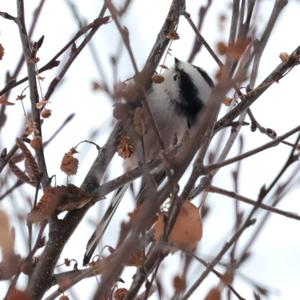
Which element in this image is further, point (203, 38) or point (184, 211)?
point (203, 38)

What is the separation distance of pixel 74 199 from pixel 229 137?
0.46 metres

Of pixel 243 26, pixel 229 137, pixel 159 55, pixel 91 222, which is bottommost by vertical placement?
pixel 91 222

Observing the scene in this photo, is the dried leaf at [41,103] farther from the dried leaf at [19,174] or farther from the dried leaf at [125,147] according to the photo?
the dried leaf at [125,147]

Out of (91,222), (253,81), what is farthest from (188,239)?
(253,81)

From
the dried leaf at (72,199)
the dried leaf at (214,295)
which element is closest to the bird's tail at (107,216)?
the dried leaf at (72,199)

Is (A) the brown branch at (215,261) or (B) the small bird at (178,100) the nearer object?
(A) the brown branch at (215,261)

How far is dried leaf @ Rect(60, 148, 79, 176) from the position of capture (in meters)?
1.65

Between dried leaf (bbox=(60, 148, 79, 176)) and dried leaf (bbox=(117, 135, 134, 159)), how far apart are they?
0.71ft

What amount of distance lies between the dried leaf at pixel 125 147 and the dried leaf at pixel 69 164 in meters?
0.22

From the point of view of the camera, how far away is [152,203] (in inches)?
33.3

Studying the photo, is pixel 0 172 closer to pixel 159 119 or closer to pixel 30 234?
pixel 30 234

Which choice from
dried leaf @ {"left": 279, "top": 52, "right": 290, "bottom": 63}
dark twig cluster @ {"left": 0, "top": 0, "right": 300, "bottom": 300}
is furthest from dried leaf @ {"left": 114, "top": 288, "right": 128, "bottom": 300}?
dried leaf @ {"left": 279, "top": 52, "right": 290, "bottom": 63}

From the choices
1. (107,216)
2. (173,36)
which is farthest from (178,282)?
(107,216)

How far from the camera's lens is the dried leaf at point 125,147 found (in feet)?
6.08
